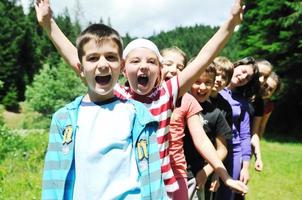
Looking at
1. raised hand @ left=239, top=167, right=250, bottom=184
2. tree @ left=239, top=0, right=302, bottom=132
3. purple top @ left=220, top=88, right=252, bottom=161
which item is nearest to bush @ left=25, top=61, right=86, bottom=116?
tree @ left=239, top=0, right=302, bottom=132

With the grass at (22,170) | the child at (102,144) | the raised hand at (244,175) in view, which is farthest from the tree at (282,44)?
the child at (102,144)

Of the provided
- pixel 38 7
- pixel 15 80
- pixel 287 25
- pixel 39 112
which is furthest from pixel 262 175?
pixel 15 80

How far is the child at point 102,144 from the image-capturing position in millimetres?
2145

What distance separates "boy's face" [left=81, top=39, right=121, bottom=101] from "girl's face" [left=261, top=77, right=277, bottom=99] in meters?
2.85

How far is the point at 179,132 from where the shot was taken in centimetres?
297

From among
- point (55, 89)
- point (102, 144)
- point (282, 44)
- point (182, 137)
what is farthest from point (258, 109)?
point (55, 89)

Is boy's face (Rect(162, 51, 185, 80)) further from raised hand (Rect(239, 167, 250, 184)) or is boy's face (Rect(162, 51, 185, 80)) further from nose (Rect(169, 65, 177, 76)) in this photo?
raised hand (Rect(239, 167, 250, 184))

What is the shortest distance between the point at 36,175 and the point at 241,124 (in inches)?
190

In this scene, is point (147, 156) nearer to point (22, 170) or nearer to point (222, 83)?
point (222, 83)

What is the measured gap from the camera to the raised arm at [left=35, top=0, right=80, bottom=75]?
111 inches

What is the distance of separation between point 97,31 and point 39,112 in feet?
109

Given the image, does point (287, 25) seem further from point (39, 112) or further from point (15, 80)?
point (15, 80)

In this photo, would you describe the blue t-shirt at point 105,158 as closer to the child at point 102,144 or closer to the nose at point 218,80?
the child at point 102,144

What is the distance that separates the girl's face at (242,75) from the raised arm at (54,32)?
1.97 metres
